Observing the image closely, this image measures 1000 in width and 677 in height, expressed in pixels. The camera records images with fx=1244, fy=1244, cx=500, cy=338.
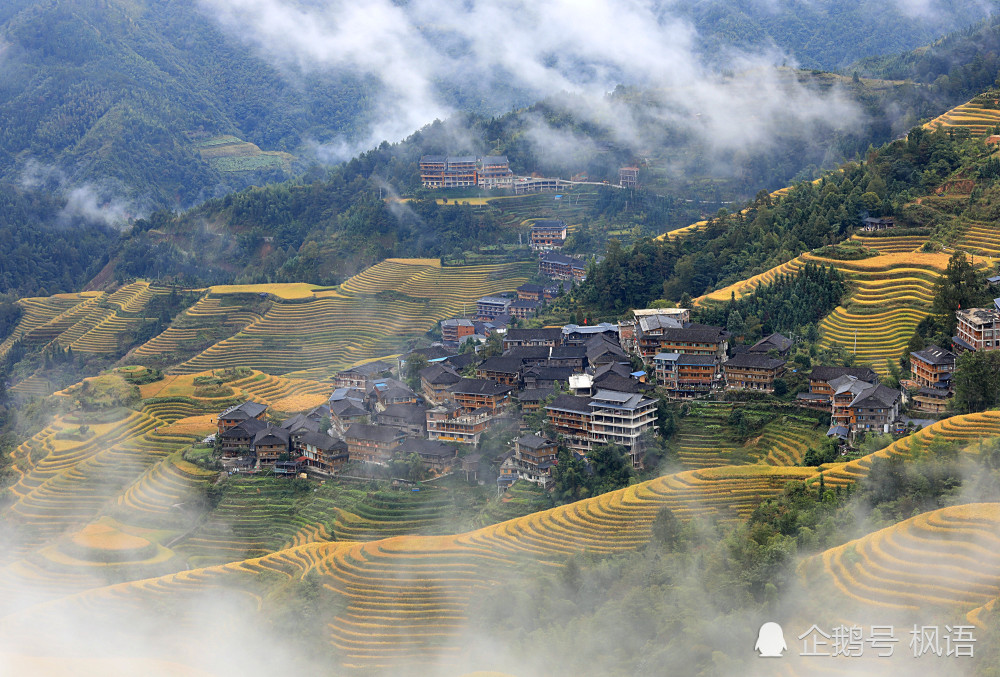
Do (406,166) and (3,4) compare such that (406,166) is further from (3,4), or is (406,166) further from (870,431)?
(3,4)

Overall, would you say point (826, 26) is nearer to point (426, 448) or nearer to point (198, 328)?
point (198, 328)

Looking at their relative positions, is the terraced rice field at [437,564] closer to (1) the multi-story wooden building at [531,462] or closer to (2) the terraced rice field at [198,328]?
(1) the multi-story wooden building at [531,462]

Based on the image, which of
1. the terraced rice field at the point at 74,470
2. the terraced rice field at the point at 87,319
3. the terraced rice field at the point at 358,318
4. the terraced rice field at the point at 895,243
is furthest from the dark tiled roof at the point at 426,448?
the terraced rice field at the point at 87,319

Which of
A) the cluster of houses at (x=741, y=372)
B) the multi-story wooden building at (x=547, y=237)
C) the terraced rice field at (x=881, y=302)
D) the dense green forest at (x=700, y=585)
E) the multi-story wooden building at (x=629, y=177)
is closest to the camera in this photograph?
the dense green forest at (x=700, y=585)

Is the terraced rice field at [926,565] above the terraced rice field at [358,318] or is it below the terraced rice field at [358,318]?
below

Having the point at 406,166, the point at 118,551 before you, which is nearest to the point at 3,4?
the point at 406,166

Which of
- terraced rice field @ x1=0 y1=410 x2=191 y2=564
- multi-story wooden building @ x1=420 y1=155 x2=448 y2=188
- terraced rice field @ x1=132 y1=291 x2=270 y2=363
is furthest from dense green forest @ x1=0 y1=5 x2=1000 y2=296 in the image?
terraced rice field @ x1=0 y1=410 x2=191 y2=564

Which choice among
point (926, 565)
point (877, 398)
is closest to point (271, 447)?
point (877, 398)
